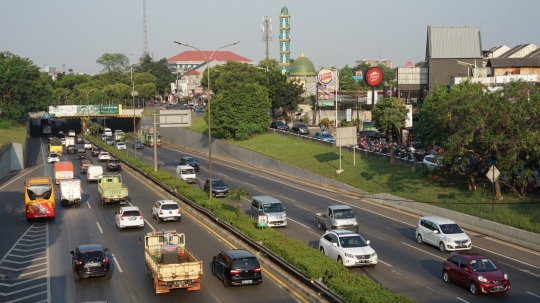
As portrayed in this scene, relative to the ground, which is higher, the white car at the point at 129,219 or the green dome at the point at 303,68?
the green dome at the point at 303,68

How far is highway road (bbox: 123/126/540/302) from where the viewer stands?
23922mm

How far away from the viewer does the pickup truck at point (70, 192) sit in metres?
45.3

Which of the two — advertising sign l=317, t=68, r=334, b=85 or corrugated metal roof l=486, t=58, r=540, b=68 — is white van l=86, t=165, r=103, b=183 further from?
corrugated metal roof l=486, t=58, r=540, b=68

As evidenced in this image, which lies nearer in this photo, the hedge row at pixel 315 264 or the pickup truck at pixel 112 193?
the hedge row at pixel 315 264

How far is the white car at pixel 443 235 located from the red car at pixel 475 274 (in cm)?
616

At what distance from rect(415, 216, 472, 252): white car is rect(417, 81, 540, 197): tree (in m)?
10.7

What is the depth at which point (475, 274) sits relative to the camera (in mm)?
23438

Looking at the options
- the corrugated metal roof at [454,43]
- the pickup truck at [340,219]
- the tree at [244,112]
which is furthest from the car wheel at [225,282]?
the corrugated metal roof at [454,43]

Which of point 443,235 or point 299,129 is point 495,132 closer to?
point 443,235

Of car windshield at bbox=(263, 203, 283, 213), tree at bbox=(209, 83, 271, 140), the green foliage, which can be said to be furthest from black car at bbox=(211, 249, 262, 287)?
tree at bbox=(209, 83, 271, 140)

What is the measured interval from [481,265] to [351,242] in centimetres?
594

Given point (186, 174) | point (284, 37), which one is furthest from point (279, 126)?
point (284, 37)

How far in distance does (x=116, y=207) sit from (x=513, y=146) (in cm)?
2815

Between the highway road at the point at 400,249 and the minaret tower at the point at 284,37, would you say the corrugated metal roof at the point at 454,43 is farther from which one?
the minaret tower at the point at 284,37
